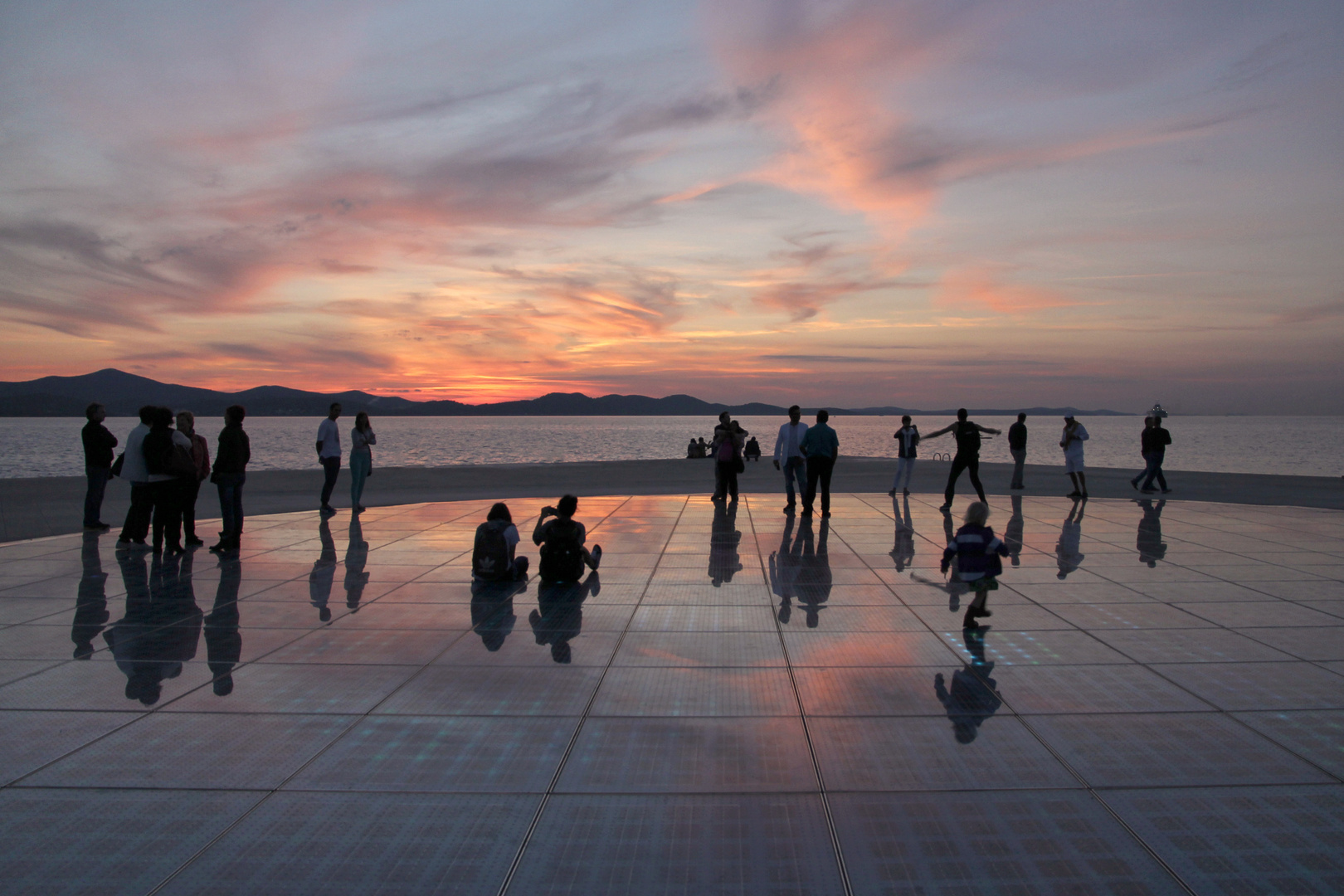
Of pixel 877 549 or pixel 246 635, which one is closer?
pixel 246 635

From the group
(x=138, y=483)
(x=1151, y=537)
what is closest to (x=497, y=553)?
(x=138, y=483)

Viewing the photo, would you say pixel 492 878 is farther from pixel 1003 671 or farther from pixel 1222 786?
pixel 1003 671

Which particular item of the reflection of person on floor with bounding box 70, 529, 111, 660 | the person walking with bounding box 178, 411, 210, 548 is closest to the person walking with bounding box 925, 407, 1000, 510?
the person walking with bounding box 178, 411, 210, 548

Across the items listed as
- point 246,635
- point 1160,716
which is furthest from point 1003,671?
point 246,635

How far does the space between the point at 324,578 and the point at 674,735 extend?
549 centimetres

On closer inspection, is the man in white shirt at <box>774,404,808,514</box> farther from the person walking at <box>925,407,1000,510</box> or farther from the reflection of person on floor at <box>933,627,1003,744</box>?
the reflection of person on floor at <box>933,627,1003,744</box>

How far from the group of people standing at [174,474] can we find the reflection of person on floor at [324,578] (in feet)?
3.81

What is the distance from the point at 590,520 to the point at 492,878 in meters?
10.0

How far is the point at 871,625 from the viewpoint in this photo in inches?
246

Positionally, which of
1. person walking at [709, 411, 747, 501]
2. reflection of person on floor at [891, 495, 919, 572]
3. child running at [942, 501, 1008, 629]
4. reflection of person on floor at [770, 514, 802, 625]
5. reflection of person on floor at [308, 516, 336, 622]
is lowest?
reflection of person on floor at [308, 516, 336, 622]

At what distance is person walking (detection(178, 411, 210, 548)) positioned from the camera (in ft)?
32.0

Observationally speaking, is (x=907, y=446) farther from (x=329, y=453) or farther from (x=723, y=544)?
(x=329, y=453)

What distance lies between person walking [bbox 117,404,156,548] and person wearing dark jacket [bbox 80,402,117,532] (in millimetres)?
1227

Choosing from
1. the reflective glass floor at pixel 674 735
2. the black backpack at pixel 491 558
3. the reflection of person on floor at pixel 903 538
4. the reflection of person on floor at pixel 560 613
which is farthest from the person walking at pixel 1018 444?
the black backpack at pixel 491 558
